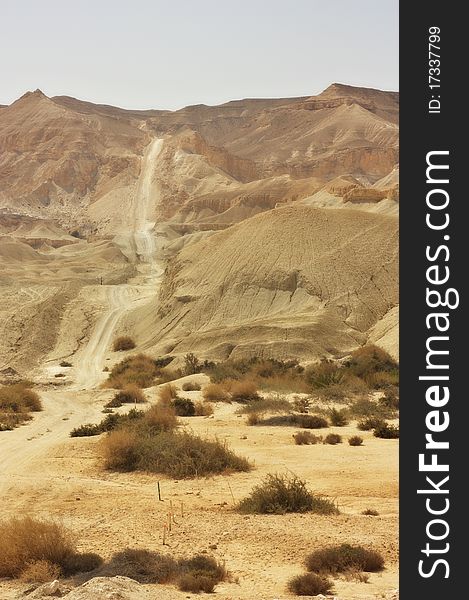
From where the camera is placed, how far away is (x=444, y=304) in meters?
4.83

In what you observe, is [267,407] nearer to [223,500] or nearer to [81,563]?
[223,500]

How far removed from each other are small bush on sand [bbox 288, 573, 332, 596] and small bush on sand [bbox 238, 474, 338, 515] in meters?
2.59

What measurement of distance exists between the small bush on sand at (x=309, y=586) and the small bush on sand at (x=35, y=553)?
2.36 m

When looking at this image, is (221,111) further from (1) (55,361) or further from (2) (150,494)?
(2) (150,494)

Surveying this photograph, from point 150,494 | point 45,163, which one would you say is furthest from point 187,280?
point 45,163

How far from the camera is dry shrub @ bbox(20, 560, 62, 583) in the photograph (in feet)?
25.5

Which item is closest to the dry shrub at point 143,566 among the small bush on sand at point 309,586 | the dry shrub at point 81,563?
the dry shrub at point 81,563

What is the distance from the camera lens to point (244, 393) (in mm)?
21953

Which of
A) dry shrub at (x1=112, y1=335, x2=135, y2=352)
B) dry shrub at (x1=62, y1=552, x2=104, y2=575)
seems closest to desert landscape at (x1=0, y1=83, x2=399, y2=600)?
dry shrub at (x1=62, y1=552, x2=104, y2=575)

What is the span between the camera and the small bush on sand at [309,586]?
279 inches

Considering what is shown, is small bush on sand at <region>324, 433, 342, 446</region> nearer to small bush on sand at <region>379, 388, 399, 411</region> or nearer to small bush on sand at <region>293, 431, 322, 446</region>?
small bush on sand at <region>293, 431, 322, 446</region>

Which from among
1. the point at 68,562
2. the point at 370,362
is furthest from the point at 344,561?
the point at 370,362

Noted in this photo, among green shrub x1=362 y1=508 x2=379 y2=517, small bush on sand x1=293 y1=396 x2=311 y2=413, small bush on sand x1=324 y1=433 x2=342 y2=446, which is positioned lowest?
green shrub x1=362 y1=508 x2=379 y2=517

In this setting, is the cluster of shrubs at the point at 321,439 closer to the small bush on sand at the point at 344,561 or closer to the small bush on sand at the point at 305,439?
the small bush on sand at the point at 305,439
